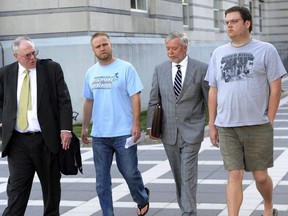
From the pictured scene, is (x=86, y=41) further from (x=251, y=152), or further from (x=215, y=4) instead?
(x=215, y=4)

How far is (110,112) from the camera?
701 centimetres

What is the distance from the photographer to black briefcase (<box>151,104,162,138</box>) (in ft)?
23.0

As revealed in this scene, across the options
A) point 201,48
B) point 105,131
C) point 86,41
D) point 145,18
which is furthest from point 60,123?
point 201,48

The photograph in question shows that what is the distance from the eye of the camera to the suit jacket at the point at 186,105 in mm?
6910

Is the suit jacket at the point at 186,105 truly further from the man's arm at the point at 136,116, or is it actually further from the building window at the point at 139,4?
the building window at the point at 139,4

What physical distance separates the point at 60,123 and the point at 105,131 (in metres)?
0.56

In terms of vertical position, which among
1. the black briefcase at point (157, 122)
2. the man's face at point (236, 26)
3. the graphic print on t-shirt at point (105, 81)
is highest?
the man's face at point (236, 26)

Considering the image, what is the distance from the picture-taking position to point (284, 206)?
7.89 m

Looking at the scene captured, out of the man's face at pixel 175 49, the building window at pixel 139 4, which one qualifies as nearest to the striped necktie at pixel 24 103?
the man's face at pixel 175 49

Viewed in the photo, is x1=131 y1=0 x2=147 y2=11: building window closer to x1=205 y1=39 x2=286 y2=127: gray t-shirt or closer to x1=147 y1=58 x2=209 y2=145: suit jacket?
x1=147 y1=58 x2=209 y2=145: suit jacket

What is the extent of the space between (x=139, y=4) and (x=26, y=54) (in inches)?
586

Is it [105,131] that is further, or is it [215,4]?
[215,4]

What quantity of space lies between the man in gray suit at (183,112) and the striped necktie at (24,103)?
122 centimetres

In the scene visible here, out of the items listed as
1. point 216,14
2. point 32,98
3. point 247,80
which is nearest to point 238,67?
point 247,80
